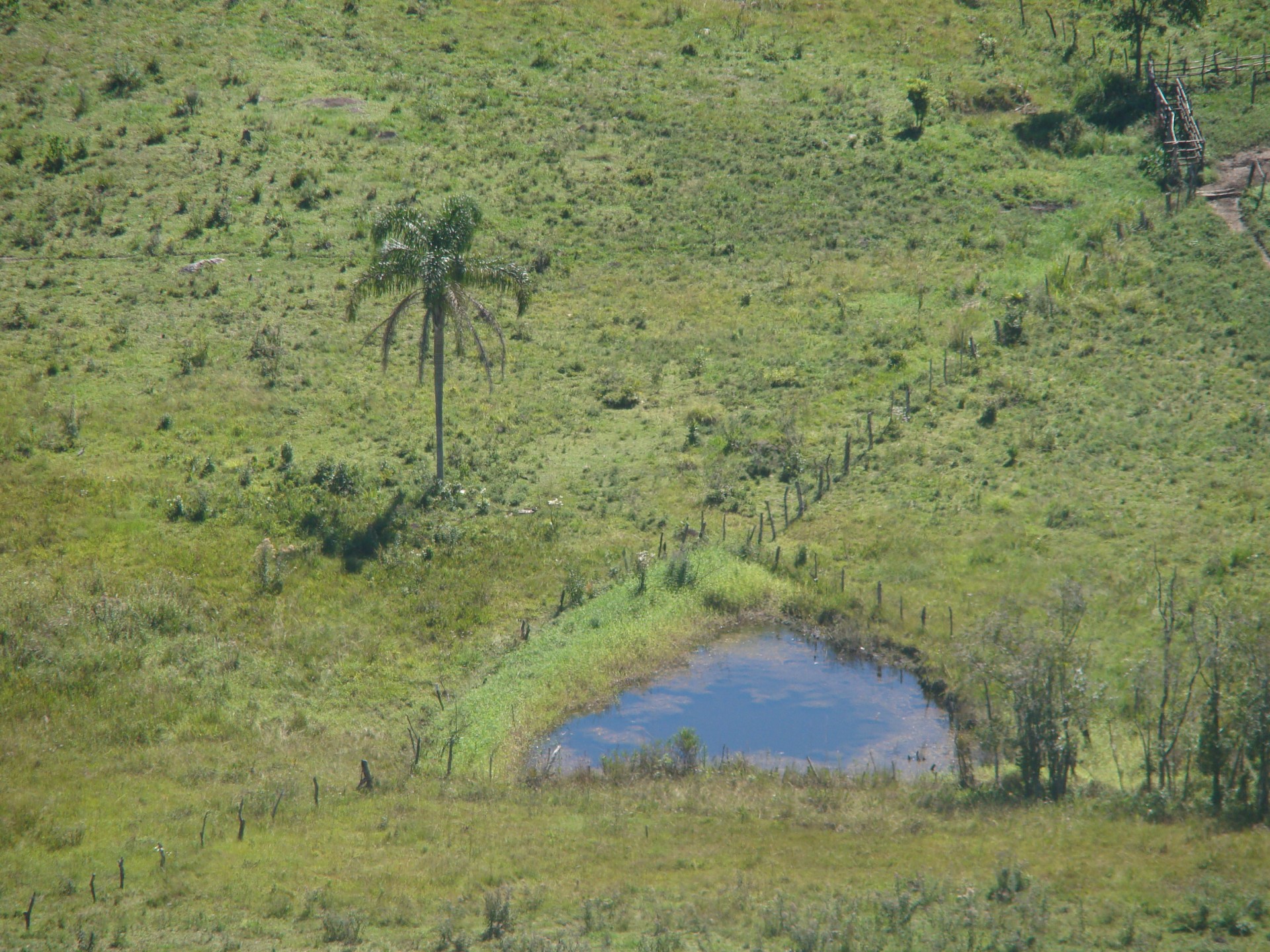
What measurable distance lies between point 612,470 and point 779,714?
527 inches

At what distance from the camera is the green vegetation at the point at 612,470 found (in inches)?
963

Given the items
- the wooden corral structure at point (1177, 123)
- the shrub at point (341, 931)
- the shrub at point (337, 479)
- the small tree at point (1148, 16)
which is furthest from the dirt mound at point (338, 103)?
the shrub at point (341, 931)

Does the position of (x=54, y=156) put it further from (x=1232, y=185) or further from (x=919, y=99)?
(x=1232, y=185)

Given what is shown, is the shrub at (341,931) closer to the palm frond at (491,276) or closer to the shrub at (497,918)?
the shrub at (497,918)

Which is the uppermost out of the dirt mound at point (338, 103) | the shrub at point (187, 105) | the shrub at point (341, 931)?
the dirt mound at point (338, 103)

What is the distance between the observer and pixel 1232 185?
181ft

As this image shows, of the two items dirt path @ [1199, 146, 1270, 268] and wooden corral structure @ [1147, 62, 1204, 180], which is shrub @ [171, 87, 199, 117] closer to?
wooden corral structure @ [1147, 62, 1204, 180]

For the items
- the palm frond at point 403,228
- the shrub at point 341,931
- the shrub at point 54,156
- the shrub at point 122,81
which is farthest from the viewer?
the shrub at point 122,81

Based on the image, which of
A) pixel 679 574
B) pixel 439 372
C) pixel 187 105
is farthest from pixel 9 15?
pixel 679 574

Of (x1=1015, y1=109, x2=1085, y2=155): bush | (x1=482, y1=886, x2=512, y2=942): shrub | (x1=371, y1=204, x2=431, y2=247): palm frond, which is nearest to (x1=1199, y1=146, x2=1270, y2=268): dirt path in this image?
(x1=1015, y1=109, x2=1085, y2=155): bush

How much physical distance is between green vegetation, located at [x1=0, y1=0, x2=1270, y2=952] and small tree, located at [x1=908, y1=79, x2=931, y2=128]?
0.56 meters

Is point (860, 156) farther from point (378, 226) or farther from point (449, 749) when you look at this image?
point (449, 749)

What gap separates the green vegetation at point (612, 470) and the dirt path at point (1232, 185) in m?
1.00

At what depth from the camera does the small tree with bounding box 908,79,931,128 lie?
65625mm
